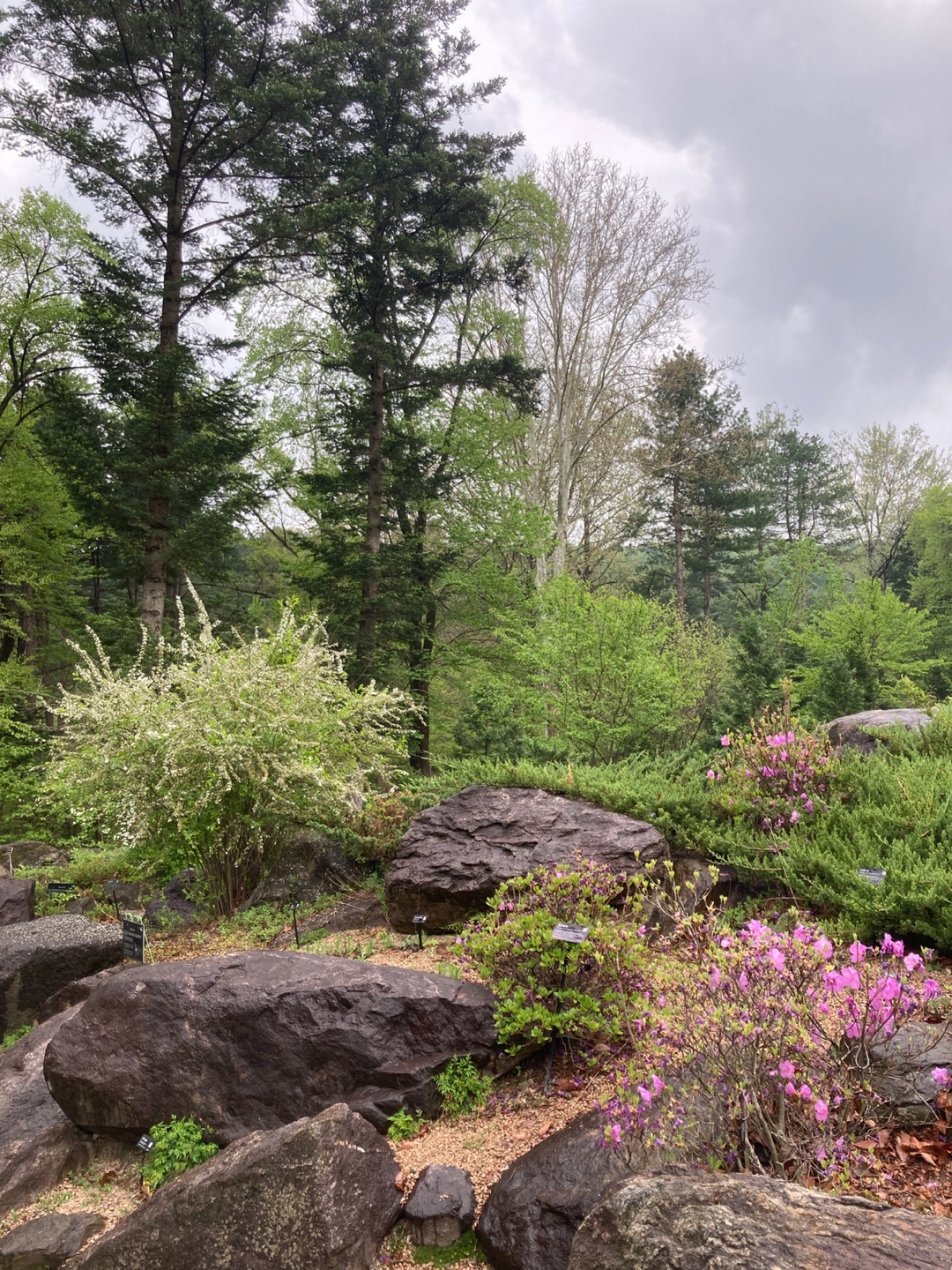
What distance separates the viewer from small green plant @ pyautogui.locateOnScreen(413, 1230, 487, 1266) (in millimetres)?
2453

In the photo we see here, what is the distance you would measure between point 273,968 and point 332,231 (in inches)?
445

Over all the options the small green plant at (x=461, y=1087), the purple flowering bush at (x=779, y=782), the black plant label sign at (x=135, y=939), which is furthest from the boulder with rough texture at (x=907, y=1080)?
the black plant label sign at (x=135, y=939)

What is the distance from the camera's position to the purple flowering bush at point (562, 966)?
3.08m

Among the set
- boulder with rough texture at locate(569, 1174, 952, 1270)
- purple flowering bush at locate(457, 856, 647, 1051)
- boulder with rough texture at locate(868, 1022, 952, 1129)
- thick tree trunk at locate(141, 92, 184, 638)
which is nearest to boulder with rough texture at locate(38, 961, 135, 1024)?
purple flowering bush at locate(457, 856, 647, 1051)

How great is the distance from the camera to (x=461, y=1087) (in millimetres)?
3127

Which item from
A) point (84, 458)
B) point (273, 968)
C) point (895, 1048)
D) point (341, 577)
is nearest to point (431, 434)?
point (341, 577)

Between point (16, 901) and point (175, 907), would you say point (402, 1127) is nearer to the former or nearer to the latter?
point (175, 907)

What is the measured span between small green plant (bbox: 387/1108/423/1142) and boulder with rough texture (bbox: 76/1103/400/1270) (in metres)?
0.35

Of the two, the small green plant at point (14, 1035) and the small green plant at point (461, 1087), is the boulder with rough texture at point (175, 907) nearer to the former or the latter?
the small green plant at point (14, 1035)

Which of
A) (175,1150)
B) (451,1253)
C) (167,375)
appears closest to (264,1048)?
(175,1150)

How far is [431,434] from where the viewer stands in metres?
13.9

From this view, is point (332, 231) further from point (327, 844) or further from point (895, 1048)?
point (895, 1048)

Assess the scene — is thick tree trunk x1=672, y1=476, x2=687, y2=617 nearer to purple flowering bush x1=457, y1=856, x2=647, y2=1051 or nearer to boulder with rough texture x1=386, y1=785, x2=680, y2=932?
boulder with rough texture x1=386, y1=785, x2=680, y2=932

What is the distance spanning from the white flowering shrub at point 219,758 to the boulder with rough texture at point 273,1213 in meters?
2.91
